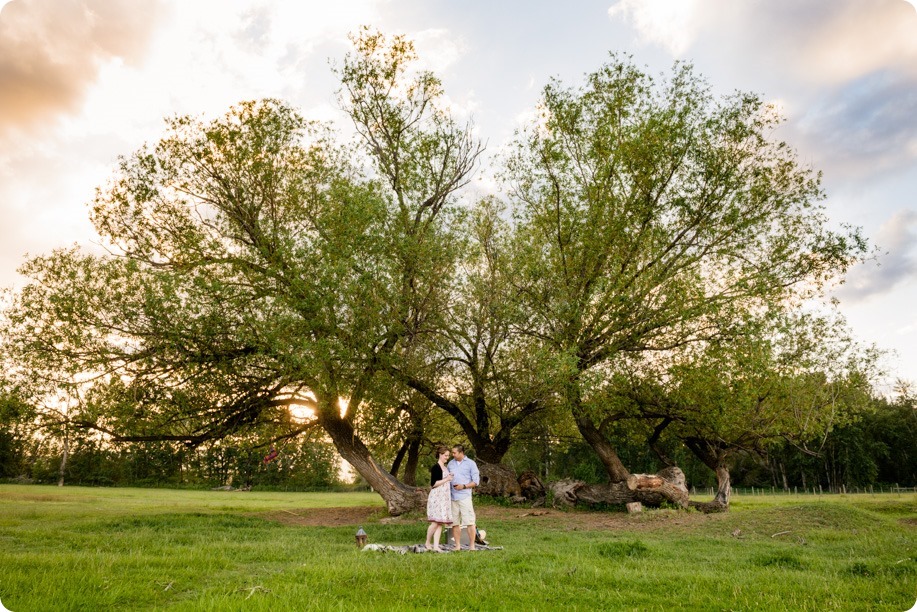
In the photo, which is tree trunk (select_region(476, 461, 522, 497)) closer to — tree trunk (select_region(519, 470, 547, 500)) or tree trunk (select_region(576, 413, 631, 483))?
tree trunk (select_region(519, 470, 547, 500))

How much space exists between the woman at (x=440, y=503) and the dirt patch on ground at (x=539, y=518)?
304 inches

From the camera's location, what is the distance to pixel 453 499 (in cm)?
1391

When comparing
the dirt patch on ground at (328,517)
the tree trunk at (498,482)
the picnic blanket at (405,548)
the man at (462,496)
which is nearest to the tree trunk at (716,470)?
the tree trunk at (498,482)

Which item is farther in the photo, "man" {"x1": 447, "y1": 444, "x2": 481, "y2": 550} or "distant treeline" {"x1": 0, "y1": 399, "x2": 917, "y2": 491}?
"distant treeline" {"x1": 0, "y1": 399, "x2": 917, "y2": 491}

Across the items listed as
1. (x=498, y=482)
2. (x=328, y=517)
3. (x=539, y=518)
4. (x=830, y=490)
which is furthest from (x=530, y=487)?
(x=830, y=490)

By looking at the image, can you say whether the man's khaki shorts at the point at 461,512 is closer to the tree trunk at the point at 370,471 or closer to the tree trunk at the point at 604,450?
the tree trunk at the point at 370,471

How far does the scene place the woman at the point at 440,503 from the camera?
13625 mm

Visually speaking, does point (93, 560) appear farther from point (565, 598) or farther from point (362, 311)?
point (362, 311)

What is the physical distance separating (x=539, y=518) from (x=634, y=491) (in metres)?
5.01

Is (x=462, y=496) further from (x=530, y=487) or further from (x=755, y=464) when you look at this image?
(x=755, y=464)

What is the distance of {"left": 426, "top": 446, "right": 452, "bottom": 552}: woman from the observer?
44.7 feet

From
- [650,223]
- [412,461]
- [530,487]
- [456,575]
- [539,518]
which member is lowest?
[539,518]

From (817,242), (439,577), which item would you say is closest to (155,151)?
(439,577)

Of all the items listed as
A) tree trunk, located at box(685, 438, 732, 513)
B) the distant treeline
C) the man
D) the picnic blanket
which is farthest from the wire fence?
the man
